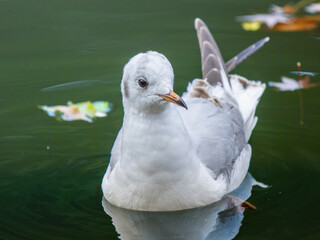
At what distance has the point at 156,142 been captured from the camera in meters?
5.13

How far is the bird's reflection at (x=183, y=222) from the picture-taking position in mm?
5070

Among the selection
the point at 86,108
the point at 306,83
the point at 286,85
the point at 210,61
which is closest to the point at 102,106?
the point at 86,108

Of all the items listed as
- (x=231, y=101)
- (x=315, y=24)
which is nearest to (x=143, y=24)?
(x=315, y=24)

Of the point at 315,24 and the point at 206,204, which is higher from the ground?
the point at 315,24

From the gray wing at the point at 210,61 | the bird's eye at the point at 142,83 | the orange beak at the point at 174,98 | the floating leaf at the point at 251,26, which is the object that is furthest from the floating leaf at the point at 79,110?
the floating leaf at the point at 251,26

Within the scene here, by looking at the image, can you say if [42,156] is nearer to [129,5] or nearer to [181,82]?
[181,82]

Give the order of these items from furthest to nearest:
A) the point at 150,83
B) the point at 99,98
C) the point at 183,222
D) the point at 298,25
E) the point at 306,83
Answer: the point at 298,25, the point at 306,83, the point at 99,98, the point at 183,222, the point at 150,83

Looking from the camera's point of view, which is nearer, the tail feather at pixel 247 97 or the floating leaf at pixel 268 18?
the tail feather at pixel 247 97

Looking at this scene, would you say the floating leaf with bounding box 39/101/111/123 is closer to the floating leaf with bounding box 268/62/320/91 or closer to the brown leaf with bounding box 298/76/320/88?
the floating leaf with bounding box 268/62/320/91

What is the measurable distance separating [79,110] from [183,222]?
7.97 ft

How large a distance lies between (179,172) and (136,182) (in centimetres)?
33

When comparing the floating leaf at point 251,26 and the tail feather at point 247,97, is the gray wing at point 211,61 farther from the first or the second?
the floating leaf at point 251,26

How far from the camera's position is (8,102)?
750cm

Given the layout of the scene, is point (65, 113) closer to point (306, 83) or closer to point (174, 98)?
point (306, 83)
